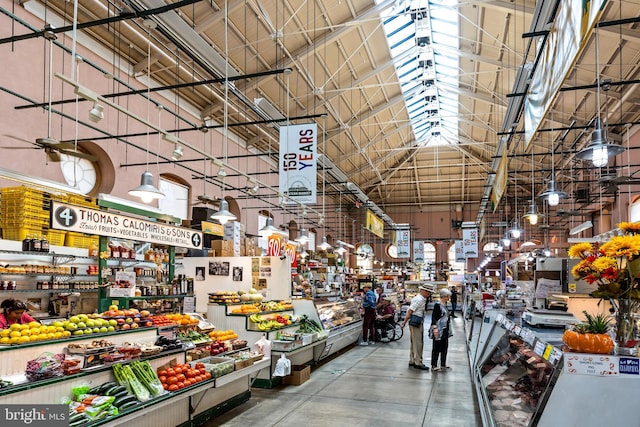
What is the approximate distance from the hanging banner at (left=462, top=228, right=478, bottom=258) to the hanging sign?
17.0m

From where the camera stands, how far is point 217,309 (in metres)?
7.54

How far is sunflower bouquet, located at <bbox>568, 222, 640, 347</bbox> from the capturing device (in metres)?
2.57

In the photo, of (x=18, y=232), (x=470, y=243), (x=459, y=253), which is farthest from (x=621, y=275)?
(x=459, y=253)

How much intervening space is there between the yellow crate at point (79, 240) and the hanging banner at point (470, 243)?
17.2 metres

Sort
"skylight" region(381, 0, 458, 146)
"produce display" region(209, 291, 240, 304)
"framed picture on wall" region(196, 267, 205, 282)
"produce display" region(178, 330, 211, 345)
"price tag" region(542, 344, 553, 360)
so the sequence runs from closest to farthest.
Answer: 1. "price tag" region(542, 344, 553, 360)
2. "produce display" region(178, 330, 211, 345)
3. "produce display" region(209, 291, 240, 304)
4. "framed picture on wall" region(196, 267, 205, 282)
5. "skylight" region(381, 0, 458, 146)

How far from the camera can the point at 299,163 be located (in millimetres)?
8984

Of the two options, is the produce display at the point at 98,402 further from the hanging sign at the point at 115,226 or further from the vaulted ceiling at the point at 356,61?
the vaulted ceiling at the point at 356,61

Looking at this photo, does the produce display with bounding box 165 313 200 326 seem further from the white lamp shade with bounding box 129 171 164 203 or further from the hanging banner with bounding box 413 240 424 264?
the hanging banner with bounding box 413 240 424 264

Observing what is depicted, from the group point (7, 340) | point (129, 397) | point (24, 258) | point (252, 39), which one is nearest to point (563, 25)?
point (129, 397)

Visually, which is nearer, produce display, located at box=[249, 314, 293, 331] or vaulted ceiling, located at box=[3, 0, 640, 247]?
produce display, located at box=[249, 314, 293, 331]

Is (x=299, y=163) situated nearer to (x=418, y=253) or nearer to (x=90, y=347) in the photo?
(x=90, y=347)

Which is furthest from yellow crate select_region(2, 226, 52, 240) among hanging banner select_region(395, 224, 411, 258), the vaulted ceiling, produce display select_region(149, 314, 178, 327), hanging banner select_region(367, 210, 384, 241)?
hanging banner select_region(395, 224, 411, 258)

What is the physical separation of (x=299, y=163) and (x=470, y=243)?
1526 cm

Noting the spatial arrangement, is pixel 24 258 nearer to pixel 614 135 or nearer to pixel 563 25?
pixel 563 25
